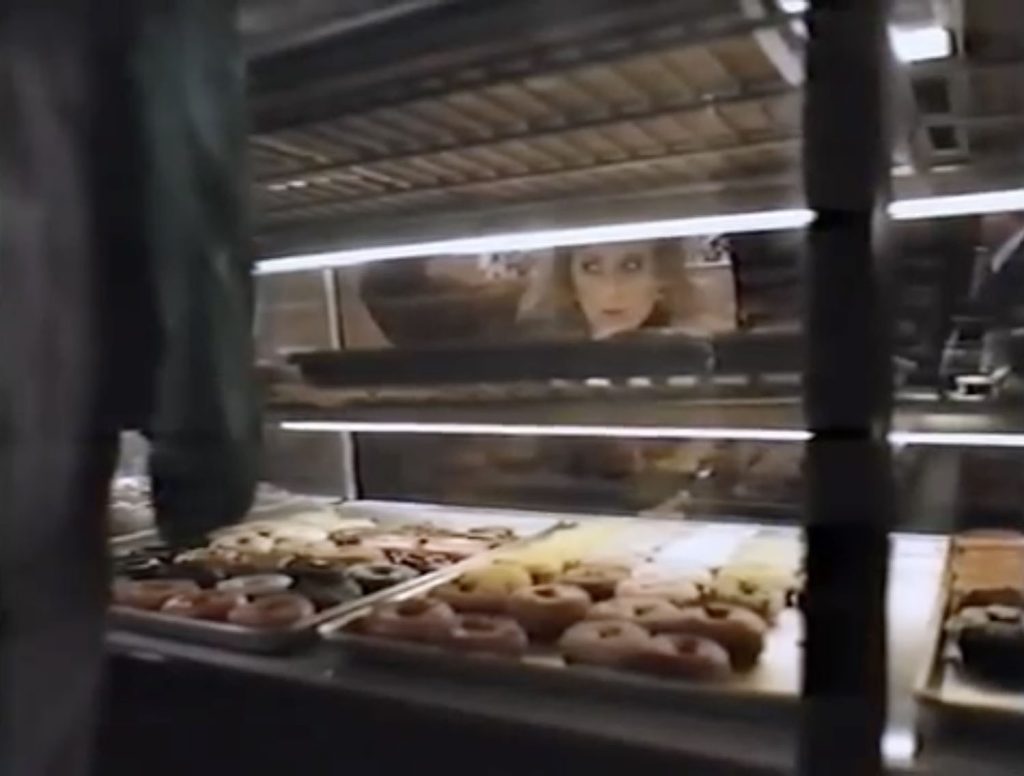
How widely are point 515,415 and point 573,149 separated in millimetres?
198

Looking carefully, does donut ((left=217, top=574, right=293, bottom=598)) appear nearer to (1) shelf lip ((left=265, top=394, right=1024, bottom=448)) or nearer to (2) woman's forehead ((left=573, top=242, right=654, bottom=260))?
(1) shelf lip ((left=265, top=394, right=1024, bottom=448))

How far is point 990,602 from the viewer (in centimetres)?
74

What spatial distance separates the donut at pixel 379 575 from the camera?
106 centimetres

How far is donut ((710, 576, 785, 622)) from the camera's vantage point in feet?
2.17

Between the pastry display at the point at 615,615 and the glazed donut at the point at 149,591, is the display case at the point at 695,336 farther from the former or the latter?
the glazed donut at the point at 149,591

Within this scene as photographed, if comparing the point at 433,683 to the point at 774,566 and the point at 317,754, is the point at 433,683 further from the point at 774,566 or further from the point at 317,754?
the point at 774,566

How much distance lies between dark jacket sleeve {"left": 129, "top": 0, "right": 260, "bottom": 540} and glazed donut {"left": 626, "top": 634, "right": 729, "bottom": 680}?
293mm

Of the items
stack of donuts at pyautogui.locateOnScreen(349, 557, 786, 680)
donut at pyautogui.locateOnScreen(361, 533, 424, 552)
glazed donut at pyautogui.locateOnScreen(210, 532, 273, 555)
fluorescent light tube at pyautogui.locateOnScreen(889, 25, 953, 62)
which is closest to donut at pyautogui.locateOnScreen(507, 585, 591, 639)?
stack of donuts at pyautogui.locateOnScreen(349, 557, 786, 680)

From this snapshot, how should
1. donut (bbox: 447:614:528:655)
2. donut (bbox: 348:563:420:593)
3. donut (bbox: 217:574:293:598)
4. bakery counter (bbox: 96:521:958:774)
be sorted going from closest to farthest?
bakery counter (bbox: 96:521:958:774), donut (bbox: 447:614:528:655), donut (bbox: 217:574:293:598), donut (bbox: 348:563:420:593)

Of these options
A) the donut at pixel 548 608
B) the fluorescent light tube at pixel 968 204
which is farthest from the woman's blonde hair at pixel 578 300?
the donut at pixel 548 608

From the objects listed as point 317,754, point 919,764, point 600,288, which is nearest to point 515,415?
point 600,288

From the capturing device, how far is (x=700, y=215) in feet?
2.23

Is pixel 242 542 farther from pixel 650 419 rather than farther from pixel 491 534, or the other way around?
pixel 491 534

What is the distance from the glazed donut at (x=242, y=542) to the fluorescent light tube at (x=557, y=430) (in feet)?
0.28
